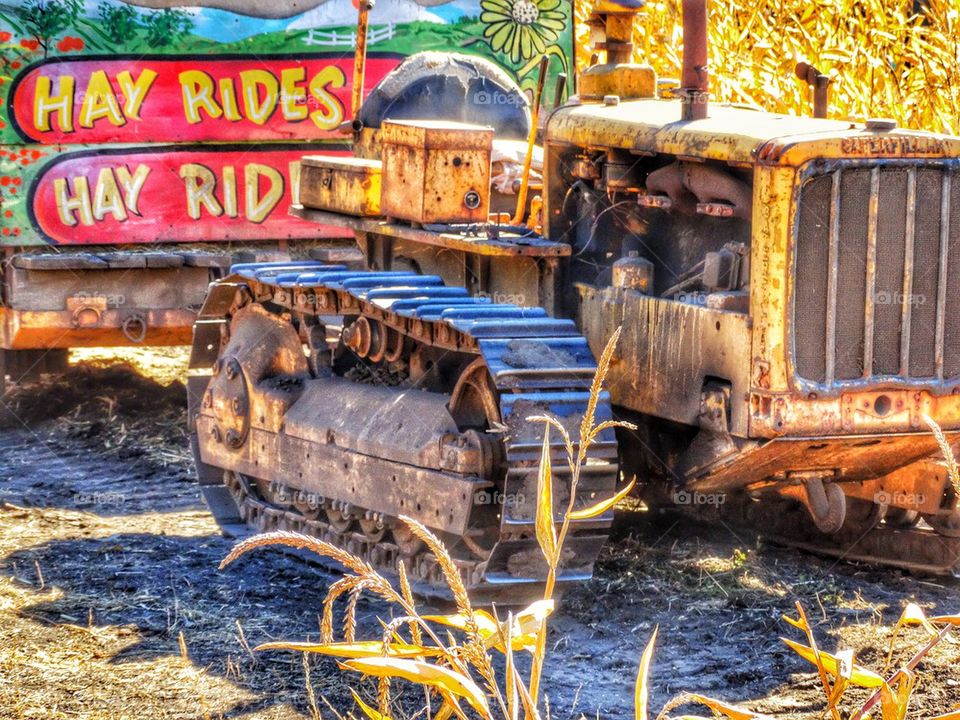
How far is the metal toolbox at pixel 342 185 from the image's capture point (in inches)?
306

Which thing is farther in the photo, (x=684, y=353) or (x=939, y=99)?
(x=939, y=99)

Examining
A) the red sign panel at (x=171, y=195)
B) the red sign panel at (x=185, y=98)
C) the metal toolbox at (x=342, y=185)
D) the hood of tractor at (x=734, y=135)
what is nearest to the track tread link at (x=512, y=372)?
the metal toolbox at (x=342, y=185)

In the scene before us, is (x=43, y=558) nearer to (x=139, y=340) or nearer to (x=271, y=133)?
(x=139, y=340)

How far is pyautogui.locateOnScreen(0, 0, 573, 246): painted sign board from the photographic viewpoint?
9.73 m

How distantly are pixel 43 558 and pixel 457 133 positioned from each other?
271 cm

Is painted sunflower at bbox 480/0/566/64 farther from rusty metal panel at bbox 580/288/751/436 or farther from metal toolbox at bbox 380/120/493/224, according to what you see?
rusty metal panel at bbox 580/288/751/436

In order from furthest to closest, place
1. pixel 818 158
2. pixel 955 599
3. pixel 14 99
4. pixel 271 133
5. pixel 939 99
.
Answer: pixel 939 99, pixel 271 133, pixel 14 99, pixel 955 599, pixel 818 158

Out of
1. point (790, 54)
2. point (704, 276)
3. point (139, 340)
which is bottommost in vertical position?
point (139, 340)

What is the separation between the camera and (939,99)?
40.4ft

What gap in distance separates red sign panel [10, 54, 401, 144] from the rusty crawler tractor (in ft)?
7.73

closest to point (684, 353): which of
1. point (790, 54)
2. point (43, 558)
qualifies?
point (43, 558)

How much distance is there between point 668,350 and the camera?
6406 millimetres

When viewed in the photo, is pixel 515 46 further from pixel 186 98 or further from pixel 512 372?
pixel 512 372

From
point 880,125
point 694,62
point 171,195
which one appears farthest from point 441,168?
point 171,195
